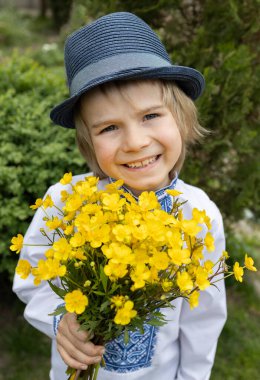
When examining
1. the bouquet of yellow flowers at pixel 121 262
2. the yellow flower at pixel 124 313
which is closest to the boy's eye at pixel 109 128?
the bouquet of yellow flowers at pixel 121 262

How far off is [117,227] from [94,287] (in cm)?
18

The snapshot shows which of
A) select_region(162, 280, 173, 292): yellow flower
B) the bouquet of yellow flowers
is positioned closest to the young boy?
the bouquet of yellow flowers

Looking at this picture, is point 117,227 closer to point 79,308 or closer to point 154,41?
point 79,308

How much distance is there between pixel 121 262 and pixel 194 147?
2.00m

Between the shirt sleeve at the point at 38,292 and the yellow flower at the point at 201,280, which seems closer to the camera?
the yellow flower at the point at 201,280

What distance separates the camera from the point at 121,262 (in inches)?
37.2

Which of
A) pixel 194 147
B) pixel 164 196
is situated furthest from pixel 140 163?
pixel 194 147

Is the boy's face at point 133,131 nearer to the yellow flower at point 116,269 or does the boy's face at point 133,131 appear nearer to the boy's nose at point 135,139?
the boy's nose at point 135,139

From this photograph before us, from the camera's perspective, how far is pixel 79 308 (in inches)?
39.6

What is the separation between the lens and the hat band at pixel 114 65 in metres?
1.37

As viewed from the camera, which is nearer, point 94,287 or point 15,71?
point 94,287

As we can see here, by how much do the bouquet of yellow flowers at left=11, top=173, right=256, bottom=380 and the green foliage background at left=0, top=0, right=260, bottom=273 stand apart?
142 cm

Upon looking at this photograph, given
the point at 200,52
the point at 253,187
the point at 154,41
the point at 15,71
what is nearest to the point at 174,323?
the point at 154,41

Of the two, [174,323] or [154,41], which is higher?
[154,41]
